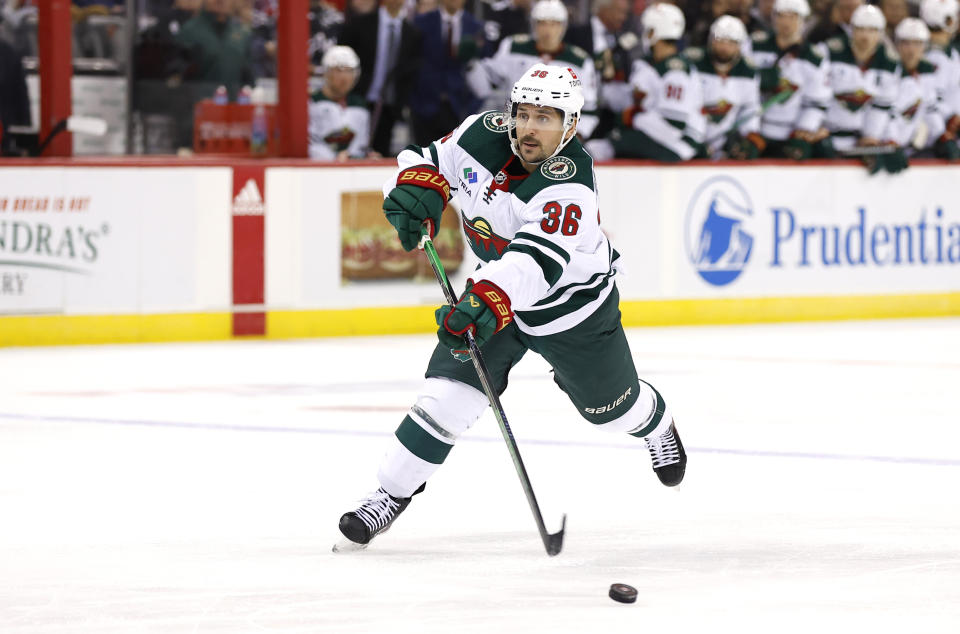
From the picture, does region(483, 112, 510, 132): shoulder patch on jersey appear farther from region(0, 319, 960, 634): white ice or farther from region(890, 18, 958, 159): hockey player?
region(890, 18, 958, 159): hockey player

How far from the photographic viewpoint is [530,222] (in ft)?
13.2

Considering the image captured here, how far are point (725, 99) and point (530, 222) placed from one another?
21.8 feet

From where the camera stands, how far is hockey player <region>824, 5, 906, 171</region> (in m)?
10.9

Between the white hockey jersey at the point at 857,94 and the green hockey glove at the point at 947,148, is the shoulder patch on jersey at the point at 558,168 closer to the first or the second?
the white hockey jersey at the point at 857,94

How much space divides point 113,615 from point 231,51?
673 centimetres

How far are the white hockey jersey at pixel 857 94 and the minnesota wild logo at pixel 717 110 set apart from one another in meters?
0.90

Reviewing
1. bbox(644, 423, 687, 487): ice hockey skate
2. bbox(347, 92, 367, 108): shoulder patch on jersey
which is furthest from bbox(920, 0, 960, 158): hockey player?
bbox(644, 423, 687, 487): ice hockey skate

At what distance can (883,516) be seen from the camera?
15.4 ft

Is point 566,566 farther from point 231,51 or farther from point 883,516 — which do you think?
point 231,51

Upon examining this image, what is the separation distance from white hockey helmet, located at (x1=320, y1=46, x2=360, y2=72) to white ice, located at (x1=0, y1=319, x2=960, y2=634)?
7.42 ft

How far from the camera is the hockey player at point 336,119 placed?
387 inches

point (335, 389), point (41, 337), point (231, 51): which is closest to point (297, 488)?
point (335, 389)

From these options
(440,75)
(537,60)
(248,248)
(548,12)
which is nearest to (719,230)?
(537,60)

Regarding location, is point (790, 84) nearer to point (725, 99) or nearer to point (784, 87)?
point (784, 87)
